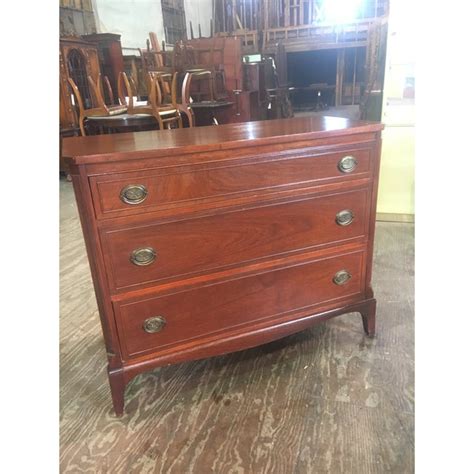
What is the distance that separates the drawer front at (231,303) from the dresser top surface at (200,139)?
1.50 ft

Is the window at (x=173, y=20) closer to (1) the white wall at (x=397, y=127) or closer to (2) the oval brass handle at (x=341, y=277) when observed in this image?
(1) the white wall at (x=397, y=127)

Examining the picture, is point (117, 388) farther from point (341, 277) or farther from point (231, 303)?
point (341, 277)

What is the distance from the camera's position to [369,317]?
165cm

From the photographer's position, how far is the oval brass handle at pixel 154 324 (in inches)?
50.4

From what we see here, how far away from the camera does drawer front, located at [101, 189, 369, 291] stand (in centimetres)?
120

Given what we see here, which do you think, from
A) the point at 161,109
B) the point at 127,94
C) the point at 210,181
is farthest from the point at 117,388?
the point at 127,94

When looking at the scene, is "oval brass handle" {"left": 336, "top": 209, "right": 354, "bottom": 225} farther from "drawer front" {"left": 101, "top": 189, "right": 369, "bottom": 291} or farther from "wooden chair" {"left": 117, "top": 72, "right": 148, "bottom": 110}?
"wooden chair" {"left": 117, "top": 72, "right": 148, "bottom": 110}

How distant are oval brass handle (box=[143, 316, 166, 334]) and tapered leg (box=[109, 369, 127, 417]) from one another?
16 cm

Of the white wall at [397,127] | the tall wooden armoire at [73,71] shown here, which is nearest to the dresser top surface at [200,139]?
the white wall at [397,127]

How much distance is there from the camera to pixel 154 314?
4.21 ft

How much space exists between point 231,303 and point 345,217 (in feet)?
1.70
